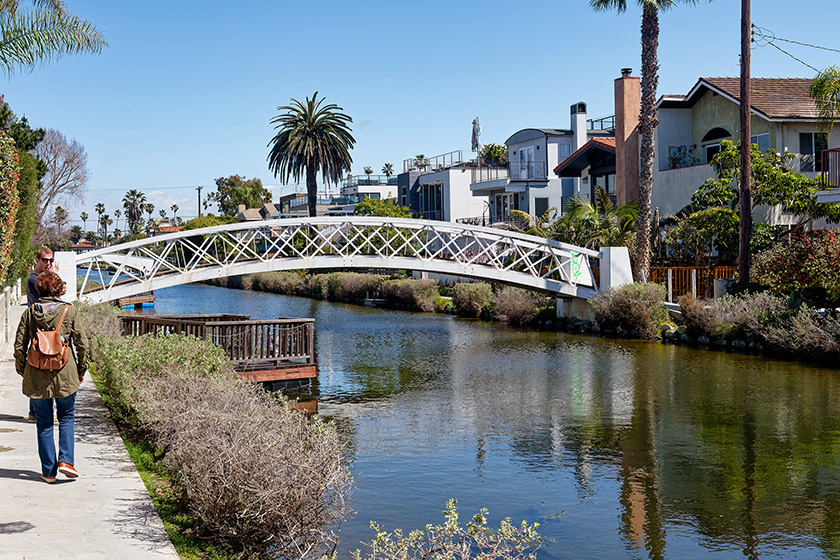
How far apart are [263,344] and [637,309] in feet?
49.6

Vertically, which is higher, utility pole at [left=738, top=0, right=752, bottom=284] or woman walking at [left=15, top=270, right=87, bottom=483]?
utility pole at [left=738, top=0, right=752, bottom=284]

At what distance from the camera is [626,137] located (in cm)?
3988

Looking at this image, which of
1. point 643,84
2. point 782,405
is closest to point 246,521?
point 782,405

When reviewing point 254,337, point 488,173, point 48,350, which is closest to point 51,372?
point 48,350

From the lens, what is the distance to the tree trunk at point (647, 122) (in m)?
30.9

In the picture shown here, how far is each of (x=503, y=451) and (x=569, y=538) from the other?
4.11 metres

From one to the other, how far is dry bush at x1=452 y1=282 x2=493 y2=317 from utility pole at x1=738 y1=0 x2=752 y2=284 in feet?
42.2

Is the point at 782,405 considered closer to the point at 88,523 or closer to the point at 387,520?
the point at 387,520

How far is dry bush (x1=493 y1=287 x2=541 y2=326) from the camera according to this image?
34844 mm

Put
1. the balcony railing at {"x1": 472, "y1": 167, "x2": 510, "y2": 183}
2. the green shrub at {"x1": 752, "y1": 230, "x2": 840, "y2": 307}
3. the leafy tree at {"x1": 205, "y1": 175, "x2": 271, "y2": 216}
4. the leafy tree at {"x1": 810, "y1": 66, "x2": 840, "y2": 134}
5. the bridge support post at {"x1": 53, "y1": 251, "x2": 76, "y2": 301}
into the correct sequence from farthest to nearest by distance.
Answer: the leafy tree at {"x1": 205, "y1": 175, "x2": 271, "y2": 216} → the balcony railing at {"x1": 472, "y1": 167, "x2": 510, "y2": 183} → the bridge support post at {"x1": 53, "y1": 251, "x2": 76, "y2": 301} → the leafy tree at {"x1": 810, "y1": 66, "x2": 840, "y2": 134} → the green shrub at {"x1": 752, "y1": 230, "x2": 840, "y2": 307}

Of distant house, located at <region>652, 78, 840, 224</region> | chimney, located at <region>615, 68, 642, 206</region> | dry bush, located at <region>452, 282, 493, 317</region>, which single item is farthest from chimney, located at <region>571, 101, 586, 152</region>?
dry bush, located at <region>452, 282, 493, 317</region>

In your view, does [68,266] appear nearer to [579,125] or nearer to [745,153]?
[745,153]

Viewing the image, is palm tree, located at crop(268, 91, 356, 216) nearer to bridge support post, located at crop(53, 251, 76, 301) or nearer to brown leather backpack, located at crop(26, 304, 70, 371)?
bridge support post, located at crop(53, 251, 76, 301)

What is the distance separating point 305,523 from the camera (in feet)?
23.1
